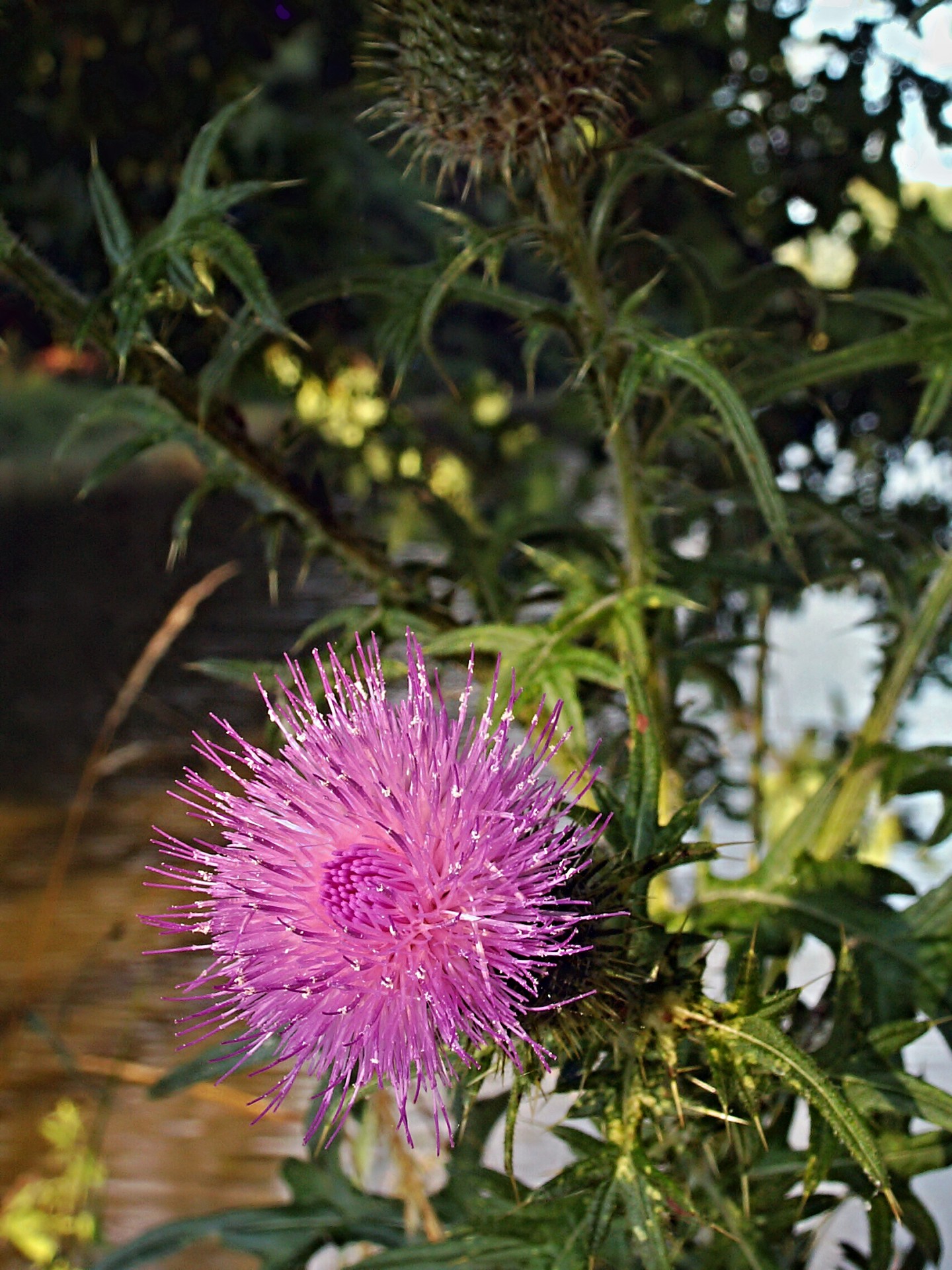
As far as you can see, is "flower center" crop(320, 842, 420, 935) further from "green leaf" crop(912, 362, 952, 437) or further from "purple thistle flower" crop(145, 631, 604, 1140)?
"green leaf" crop(912, 362, 952, 437)

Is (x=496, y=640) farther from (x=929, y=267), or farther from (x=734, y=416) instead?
(x=929, y=267)

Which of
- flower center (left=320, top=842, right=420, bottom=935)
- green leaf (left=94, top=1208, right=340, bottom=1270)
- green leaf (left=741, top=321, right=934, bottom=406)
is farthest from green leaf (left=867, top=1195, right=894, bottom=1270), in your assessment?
green leaf (left=741, top=321, right=934, bottom=406)

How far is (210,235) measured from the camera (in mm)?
1313

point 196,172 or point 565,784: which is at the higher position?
point 196,172

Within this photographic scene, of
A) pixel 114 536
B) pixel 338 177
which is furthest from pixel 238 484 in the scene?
pixel 114 536

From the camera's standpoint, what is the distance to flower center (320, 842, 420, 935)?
89cm

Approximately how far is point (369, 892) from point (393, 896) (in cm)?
2

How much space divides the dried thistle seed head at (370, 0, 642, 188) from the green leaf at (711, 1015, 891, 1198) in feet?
2.73

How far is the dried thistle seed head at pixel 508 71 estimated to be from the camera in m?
1.23

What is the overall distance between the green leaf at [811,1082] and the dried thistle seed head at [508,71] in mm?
833

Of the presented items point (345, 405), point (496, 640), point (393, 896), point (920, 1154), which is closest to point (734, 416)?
point (496, 640)

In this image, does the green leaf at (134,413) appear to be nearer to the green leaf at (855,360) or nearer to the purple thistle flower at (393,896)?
the purple thistle flower at (393,896)

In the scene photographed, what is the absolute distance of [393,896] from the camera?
2.92 ft

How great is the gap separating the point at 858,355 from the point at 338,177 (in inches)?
75.0
